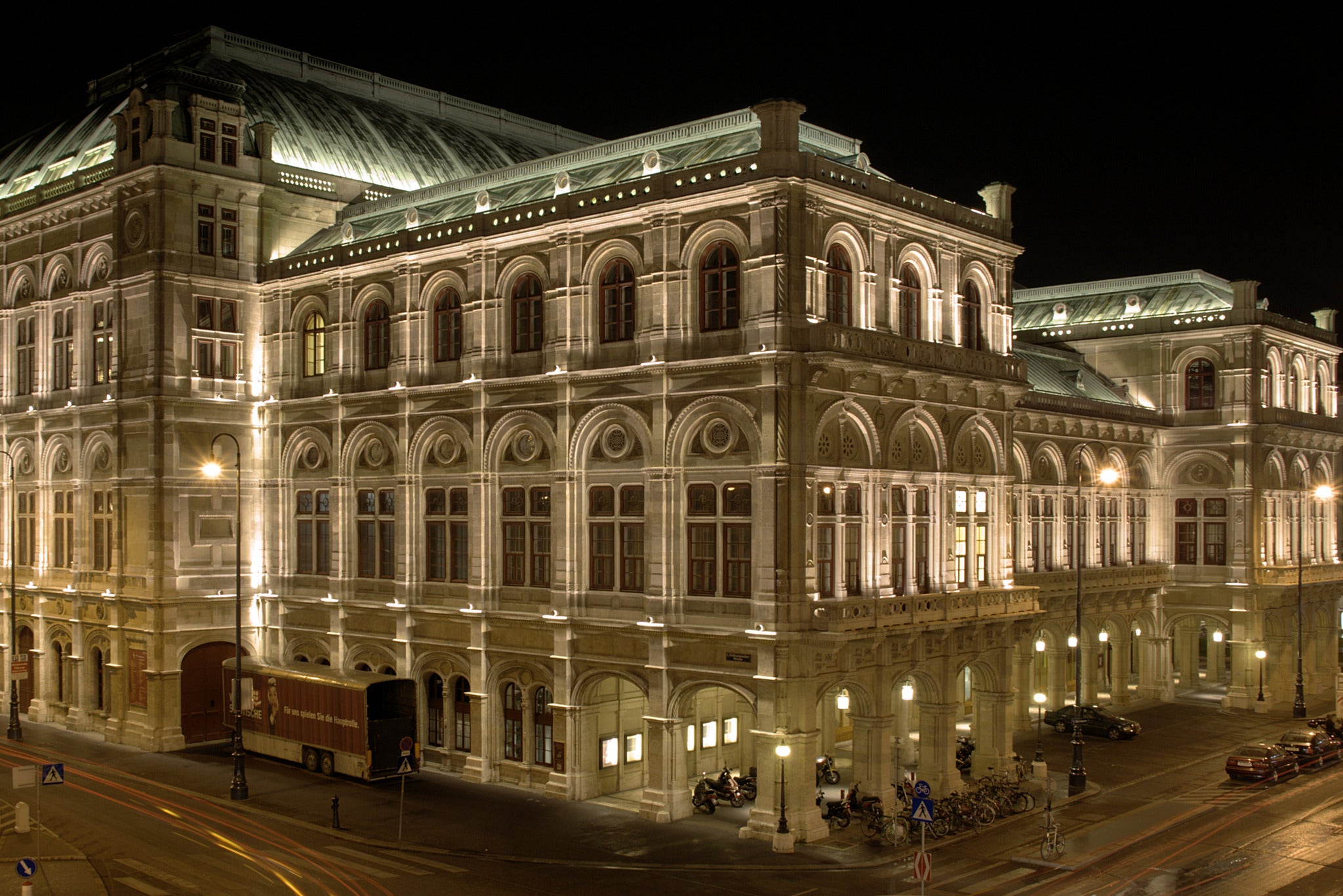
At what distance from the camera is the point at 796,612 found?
38.2 meters

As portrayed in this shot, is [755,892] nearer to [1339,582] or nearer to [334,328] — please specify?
[334,328]

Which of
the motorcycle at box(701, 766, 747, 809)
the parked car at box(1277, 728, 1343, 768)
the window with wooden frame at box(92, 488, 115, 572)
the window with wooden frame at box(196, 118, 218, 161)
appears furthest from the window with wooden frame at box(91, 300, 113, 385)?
the parked car at box(1277, 728, 1343, 768)

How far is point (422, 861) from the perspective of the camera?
35781 mm

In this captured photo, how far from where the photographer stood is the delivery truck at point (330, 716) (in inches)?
1747

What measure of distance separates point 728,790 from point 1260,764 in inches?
801

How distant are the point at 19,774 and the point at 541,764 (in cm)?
1822

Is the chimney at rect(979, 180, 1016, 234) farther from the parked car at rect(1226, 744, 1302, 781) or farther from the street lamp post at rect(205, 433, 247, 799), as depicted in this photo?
the street lamp post at rect(205, 433, 247, 799)

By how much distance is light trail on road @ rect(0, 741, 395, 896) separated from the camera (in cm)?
3319

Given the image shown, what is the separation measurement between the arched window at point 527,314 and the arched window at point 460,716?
1274 cm

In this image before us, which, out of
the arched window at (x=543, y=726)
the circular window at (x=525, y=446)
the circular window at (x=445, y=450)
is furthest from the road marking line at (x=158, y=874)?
the circular window at (x=445, y=450)

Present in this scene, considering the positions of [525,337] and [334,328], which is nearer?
[525,337]

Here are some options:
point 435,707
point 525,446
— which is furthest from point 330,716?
point 525,446

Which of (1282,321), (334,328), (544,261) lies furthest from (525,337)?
(1282,321)

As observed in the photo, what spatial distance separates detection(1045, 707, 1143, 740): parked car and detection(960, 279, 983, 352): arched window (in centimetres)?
1851
